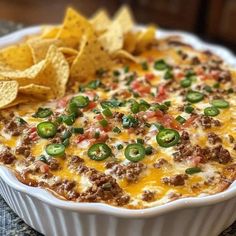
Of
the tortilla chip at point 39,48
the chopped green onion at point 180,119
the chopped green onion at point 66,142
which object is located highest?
the tortilla chip at point 39,48

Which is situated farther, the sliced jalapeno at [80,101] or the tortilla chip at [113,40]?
the tortilla chip at [113,40]

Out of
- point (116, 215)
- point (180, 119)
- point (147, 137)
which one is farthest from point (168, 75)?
point (116, 215)

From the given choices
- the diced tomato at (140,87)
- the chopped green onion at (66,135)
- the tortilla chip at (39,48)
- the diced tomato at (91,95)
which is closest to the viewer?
the chopped green onion at (66,135)

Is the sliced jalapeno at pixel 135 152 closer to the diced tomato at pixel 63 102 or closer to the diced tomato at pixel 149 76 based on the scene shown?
the diced tomato at pixel 63 102

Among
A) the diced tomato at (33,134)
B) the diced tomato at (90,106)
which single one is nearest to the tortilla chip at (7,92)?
the diced tomato at (33,134)

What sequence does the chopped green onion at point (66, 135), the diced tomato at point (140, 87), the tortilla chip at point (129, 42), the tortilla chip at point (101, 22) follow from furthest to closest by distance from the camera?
the tortilla chip at point (101, 22) → the tortilla chip at point (129, 42) → the diced tomato at point (140, 87) → the chopped green onion at point (66, 135)

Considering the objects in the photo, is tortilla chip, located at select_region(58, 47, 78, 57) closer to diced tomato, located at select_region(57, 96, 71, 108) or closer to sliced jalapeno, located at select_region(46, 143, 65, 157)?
diced tomato, located at select_region(57, 96, 71, 108)
